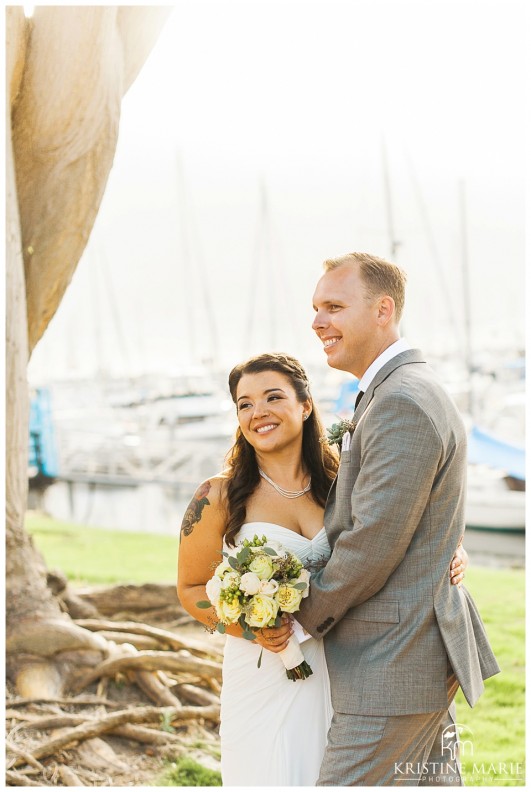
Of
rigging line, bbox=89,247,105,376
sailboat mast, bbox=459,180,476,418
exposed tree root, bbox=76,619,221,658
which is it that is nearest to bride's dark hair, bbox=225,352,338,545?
exposed tree root, bbox=76,619,221,658

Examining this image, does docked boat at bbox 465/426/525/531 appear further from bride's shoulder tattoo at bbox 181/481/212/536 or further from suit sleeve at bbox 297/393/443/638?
suit sleeve at bbox 297/393/443/638

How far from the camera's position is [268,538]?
2.92 meters

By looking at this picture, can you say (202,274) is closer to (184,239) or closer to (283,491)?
(184,239)

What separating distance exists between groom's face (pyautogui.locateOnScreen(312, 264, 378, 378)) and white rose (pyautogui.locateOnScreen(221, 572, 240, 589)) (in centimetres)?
87

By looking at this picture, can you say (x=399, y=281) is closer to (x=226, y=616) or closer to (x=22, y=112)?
(x=226, y=616)

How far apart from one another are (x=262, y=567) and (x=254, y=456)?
0.67 meters

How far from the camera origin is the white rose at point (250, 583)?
100 inches

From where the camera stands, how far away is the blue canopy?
1492cm

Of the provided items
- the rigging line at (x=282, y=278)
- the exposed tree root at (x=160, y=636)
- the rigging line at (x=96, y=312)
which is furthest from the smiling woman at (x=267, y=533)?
the rigging line at (x=96, y=312)

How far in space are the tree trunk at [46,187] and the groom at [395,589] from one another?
2.66 meters

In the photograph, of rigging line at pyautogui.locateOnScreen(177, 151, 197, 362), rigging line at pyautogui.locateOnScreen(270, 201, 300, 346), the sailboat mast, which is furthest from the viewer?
rigging line at pyautogui.locateOnScreen(270, 201, 300, 346)

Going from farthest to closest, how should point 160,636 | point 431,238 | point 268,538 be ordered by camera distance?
point 431,238 < point 160,636 < point 268,538

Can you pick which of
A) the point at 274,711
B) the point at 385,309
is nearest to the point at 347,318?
the point at 385,309

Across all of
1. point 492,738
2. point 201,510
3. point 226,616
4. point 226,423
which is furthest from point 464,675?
point 226,423
